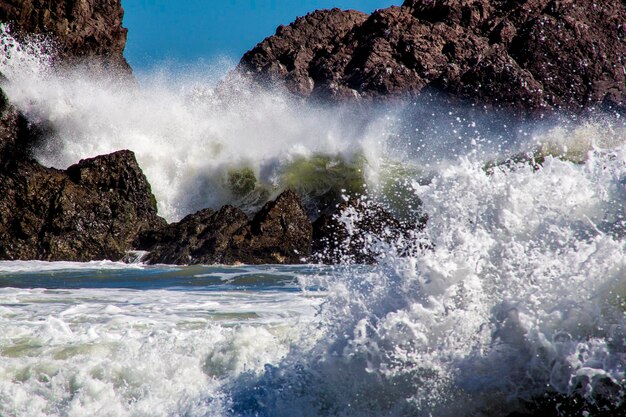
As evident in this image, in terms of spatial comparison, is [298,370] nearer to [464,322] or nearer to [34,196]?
[464,322]

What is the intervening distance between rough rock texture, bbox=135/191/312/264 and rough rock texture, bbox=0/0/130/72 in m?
8.40

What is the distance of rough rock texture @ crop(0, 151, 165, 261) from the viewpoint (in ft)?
38.8

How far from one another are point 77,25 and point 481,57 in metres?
11.9

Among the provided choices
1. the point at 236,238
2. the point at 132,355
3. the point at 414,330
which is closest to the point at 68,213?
the point at 236,238

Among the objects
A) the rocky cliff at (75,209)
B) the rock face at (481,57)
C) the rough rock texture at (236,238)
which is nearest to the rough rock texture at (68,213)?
the rocky cliff at (75,209)

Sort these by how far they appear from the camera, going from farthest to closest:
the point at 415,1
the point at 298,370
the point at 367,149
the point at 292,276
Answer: the point at 415,1, the point at 367,149, the point at 292,276, the point at 298,370

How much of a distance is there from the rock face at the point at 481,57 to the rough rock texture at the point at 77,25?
7.87 meters

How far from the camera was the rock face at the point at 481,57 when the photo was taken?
76.9 ft

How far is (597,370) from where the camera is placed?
2922mm

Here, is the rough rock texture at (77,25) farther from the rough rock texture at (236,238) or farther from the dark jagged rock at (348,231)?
the dark jagged rock at (348,231)

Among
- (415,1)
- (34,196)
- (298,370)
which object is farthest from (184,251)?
(415,1)

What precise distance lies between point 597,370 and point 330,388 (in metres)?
1.12

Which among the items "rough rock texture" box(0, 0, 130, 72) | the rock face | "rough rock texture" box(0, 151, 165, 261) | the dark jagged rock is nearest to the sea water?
the dark jagged rock

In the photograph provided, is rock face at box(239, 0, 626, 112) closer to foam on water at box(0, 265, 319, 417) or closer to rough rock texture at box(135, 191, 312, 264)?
rough rock texture at box(135, 191, 312, 264)
